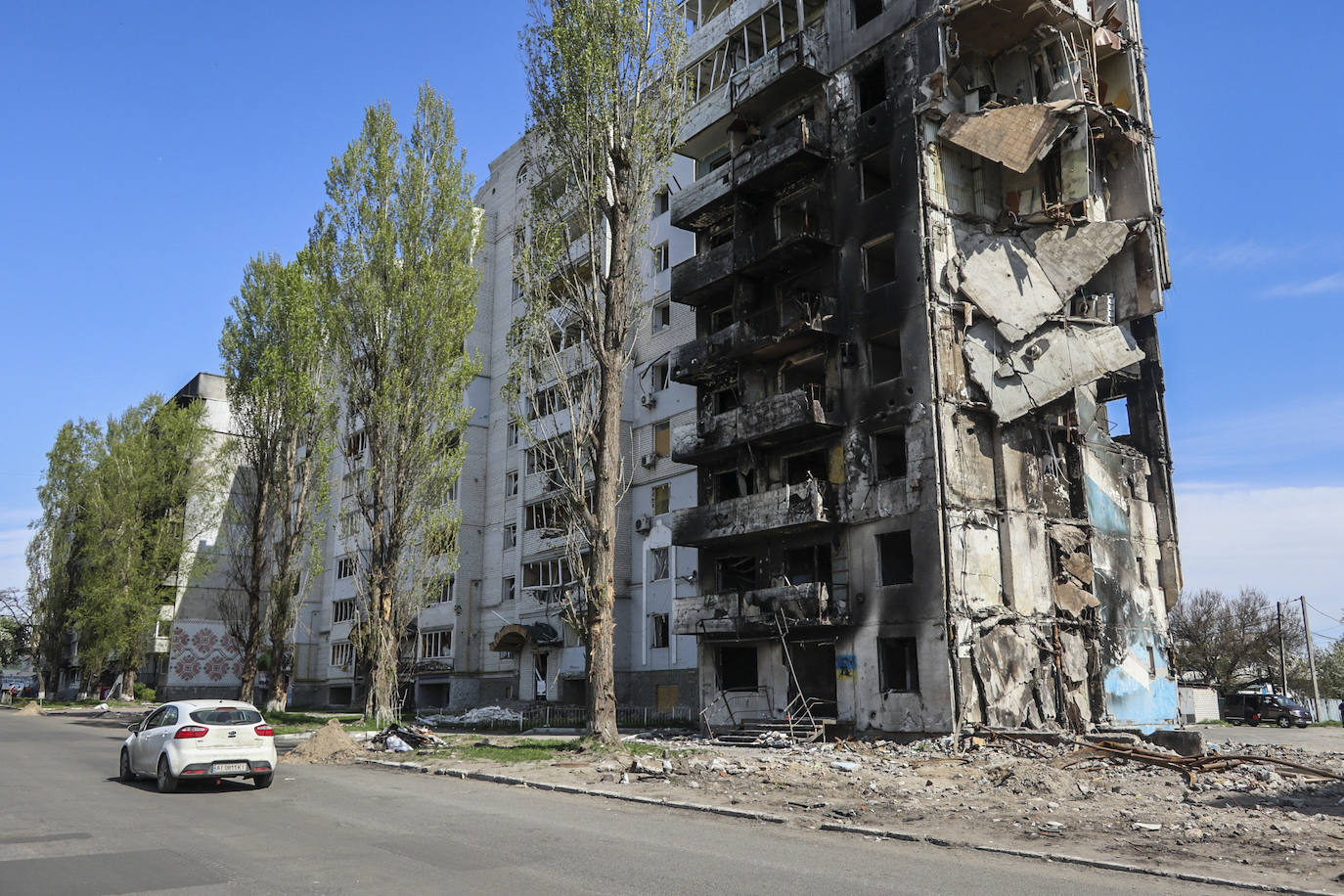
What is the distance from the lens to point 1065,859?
970 cm

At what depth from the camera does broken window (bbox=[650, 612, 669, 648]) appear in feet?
123

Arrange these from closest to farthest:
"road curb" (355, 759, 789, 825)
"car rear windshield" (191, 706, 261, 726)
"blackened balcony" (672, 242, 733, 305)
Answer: "road curb" (355, 759, 789, 825) < "car rear windshield" (191, 706, 261, 726) < "blackened balcony" (672, 242, 733, 305)

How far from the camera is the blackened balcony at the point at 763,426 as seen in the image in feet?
95.1

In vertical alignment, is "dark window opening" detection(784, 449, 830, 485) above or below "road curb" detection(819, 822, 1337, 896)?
above

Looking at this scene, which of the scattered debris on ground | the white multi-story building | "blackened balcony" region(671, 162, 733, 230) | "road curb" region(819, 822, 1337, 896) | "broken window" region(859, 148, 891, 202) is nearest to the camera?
"road curb" region(819, 822, 1337, 896)

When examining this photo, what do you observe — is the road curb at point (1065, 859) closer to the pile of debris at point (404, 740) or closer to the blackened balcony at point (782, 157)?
the pile of debris at point (404, 740)

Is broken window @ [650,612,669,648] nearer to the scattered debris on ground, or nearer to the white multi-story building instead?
the white multi-story building

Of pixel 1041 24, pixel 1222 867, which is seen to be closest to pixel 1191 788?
pixel 1222 867

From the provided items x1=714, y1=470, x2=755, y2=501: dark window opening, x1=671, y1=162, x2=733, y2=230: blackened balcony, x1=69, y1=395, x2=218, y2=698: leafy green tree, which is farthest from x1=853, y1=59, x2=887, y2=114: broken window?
x1=69, y1=395, x2=218, y2=698: leafy green tree

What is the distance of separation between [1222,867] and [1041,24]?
89.0 ft

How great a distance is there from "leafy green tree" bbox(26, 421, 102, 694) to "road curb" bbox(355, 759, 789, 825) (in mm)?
44607

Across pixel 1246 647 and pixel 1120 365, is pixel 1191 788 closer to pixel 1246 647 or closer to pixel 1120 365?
pixel 1120 365

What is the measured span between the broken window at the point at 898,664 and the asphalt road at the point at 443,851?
13.9 metres

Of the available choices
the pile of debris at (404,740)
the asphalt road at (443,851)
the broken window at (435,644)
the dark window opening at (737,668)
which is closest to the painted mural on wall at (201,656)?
the broken window at (435,644)
